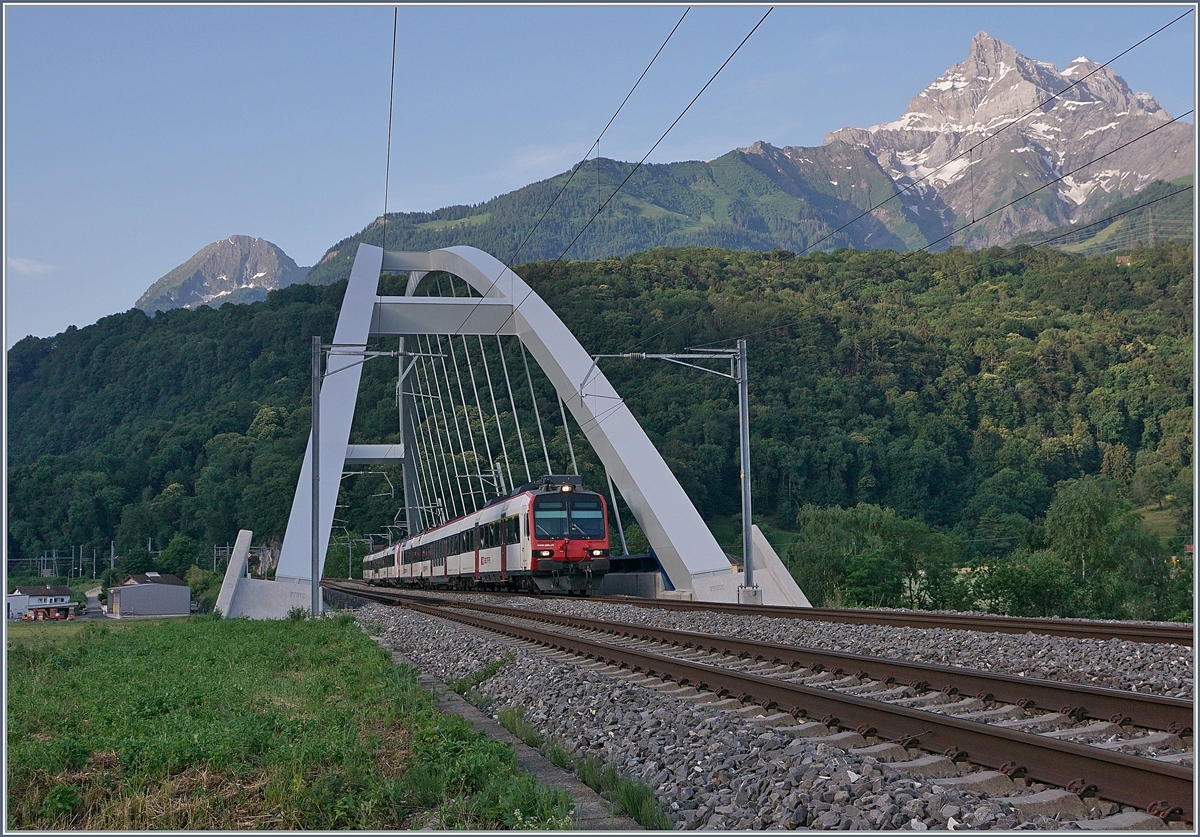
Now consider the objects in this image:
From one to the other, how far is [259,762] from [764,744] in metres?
2.69

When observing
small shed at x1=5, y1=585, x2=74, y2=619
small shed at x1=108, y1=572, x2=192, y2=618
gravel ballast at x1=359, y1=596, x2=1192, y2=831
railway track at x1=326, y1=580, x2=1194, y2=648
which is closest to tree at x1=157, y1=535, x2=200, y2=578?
small shed at x1=5, y1=585, x2=74, y2=619

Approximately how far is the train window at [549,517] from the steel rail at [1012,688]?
13.8 meters

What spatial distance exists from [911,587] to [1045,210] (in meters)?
178

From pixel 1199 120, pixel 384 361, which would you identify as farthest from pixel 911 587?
pixel 384 361

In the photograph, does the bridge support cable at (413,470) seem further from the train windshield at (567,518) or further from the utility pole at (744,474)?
the utility pole at (744,474)

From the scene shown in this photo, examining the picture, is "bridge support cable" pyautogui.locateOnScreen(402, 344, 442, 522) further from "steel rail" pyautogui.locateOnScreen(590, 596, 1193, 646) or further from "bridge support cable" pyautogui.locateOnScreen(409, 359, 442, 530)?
"steel rail" pyautogui.locateOnScreen(590, 596, 1193, 646)

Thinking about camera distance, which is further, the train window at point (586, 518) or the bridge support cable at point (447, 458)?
the bridge support cable at point (447, 458)

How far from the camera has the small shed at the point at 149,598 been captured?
165ft

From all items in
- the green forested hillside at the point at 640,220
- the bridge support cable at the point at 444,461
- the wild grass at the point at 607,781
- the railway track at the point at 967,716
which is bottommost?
the wild grass at the point at 607,781

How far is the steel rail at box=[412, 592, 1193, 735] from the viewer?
20.3ft

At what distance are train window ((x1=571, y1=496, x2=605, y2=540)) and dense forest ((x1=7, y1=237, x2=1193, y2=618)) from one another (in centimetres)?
851

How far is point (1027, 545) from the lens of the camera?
39781 millimetres

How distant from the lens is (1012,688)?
7262 mm

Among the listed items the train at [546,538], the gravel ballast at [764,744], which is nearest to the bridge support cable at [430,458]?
the train at [546,538]
